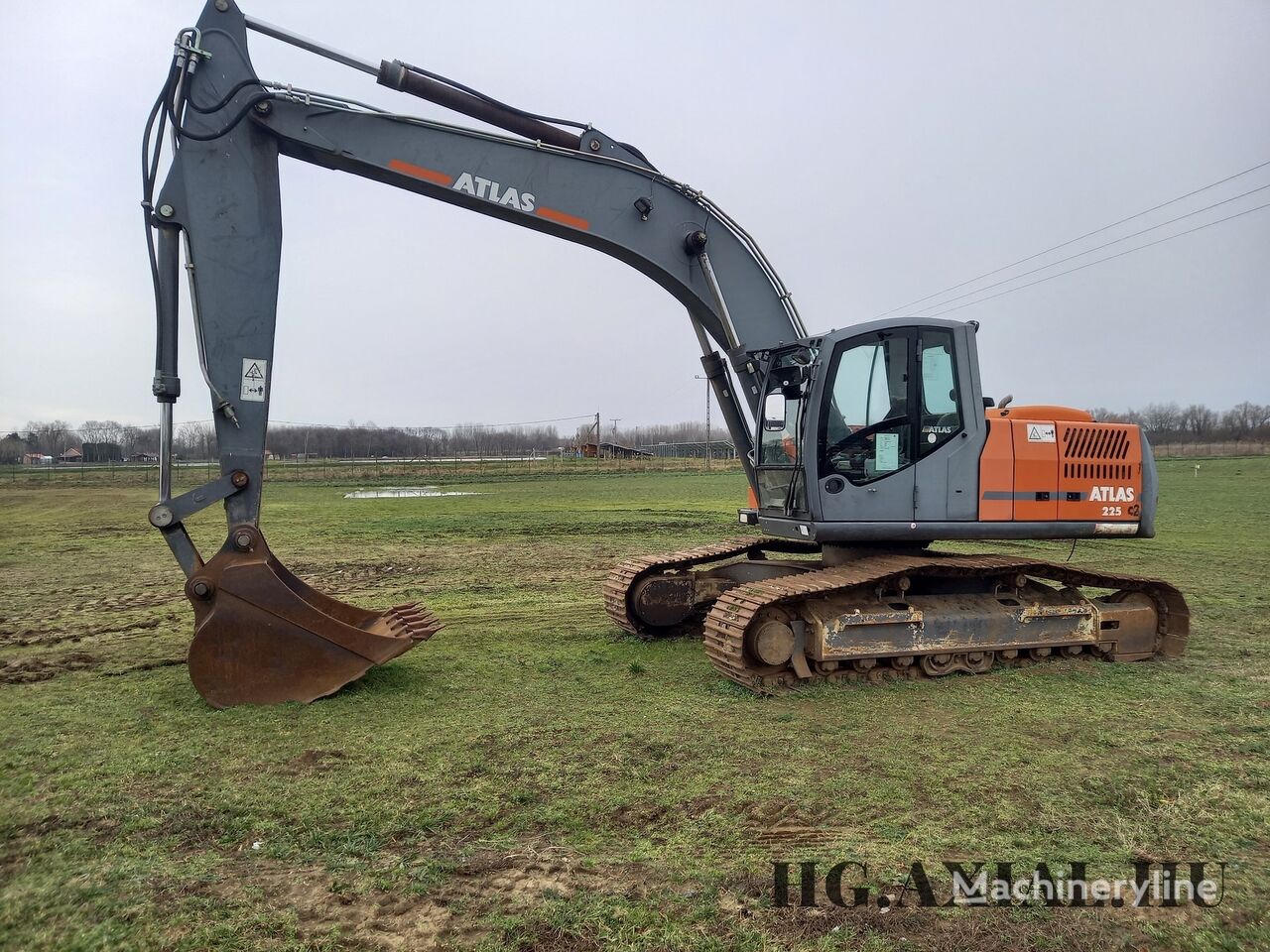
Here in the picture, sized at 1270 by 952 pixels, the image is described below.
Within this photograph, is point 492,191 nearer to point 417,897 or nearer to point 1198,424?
point 417,897

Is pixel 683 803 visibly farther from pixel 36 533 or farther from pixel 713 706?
pixel 36 533

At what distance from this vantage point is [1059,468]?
7840mm

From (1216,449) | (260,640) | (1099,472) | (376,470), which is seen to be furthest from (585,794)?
(1216,449)

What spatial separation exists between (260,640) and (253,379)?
79.8 inches

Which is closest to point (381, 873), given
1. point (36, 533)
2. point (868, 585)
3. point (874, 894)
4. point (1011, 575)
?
point (874, 894)

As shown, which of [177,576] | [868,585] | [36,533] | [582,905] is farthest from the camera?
[36,533]

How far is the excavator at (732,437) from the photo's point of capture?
21.3ft

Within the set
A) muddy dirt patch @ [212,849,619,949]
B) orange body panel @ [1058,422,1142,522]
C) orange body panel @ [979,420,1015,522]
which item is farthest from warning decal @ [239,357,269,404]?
orange body panel @ [1058,422,1142,522]

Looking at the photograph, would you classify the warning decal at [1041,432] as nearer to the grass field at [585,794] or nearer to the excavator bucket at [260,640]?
Answer: the grass field at [585,794]

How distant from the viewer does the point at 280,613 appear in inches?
247

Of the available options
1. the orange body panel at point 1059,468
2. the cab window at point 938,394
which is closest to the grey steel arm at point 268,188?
the cab window at point 938,394

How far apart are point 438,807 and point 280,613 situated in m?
2.47

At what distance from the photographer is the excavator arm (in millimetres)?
6266

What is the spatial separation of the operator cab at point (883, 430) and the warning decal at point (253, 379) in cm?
Answer: 440
